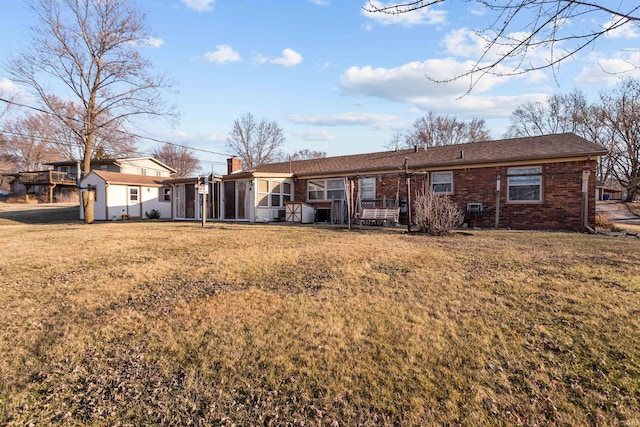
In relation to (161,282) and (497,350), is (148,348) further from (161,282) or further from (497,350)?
(497,350)

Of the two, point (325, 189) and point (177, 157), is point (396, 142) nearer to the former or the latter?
point (325, 189)

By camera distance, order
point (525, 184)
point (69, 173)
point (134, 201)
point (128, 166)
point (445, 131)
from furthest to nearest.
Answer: point (445, 131)
point (69, 173)
point (128, 166)
point (134, 201)
point (525, 184)

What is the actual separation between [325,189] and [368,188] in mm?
2431

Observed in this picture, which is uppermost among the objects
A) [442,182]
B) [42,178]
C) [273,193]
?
[42,178]

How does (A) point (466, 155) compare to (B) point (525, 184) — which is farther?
(A) point (466, 155)

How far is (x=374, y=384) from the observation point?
2.59 metres

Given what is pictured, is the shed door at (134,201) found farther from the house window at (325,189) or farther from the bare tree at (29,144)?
the bare tree at (29,144)

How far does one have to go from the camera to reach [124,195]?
21750 millimetres

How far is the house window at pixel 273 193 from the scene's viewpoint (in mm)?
16938

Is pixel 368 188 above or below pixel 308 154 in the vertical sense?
below

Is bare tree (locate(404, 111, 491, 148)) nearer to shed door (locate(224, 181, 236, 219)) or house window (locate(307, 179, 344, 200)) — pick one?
house window (locate(307, 179, 344, 200))

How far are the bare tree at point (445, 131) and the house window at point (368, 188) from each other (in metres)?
22.8

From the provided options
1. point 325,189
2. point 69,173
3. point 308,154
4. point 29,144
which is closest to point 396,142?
point 308,154

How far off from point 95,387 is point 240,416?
1.27 metres
